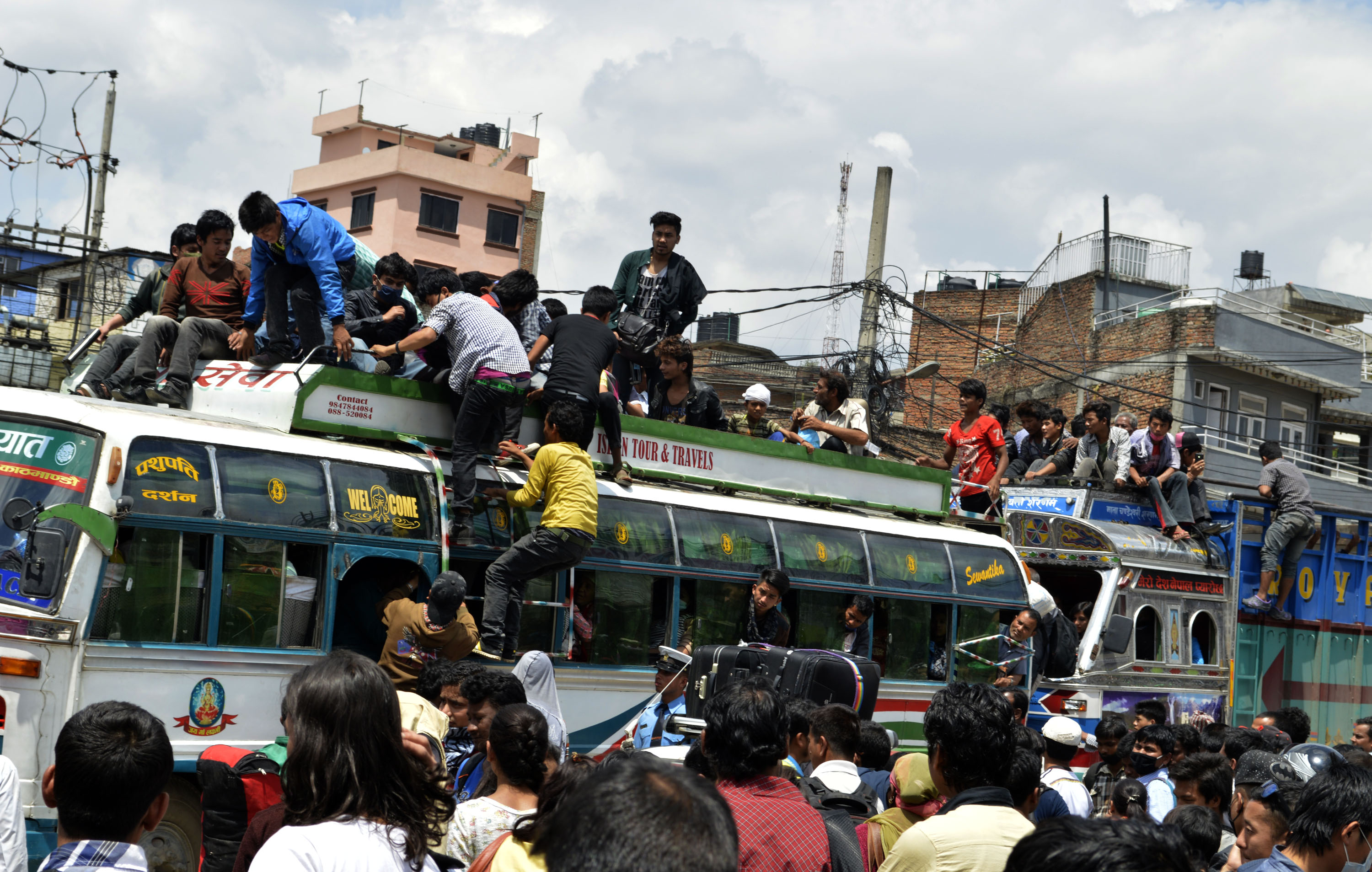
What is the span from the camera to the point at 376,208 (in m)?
44.2

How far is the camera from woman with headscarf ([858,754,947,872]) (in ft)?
16.1

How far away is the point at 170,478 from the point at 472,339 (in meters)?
2.26

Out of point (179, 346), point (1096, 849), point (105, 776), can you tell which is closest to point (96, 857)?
point (105, 776)

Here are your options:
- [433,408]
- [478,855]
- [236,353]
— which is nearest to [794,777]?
[478,855]

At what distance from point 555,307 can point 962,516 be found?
440 centimetres

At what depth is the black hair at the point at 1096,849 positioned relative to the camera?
2.45 m

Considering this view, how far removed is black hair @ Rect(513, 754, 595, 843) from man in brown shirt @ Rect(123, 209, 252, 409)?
5515mm

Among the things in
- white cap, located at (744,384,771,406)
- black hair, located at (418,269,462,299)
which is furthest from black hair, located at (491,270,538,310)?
white cap, located at (744,384,771,406)

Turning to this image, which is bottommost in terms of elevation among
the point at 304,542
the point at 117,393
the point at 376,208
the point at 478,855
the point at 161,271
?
the point at 478,855

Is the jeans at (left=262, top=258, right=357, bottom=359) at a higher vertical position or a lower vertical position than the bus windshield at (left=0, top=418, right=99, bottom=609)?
higher

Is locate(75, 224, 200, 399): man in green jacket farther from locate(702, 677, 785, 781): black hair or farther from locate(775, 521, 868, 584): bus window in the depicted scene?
locate(702, 677, 785, 781): black hair

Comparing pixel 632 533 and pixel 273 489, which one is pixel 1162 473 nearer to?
pixel 632 533

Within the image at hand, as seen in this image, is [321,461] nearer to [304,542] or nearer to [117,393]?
[304,542]

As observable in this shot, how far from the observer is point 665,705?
29.5 feet
